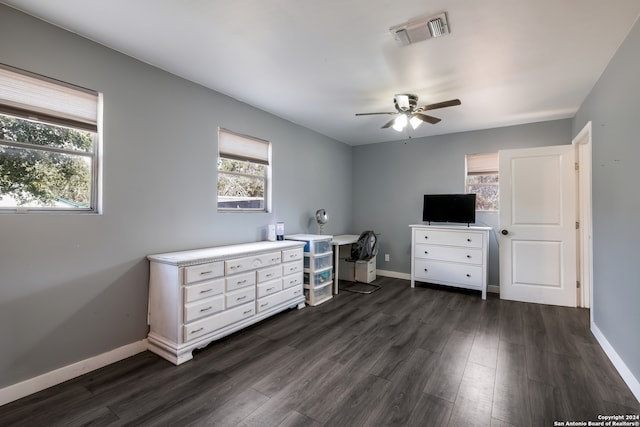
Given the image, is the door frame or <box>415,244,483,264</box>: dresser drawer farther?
<box>415,244,483,264</box>: dresser drawer

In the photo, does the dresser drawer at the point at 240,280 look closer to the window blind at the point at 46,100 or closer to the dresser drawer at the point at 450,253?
the window blind at the point at 46,100

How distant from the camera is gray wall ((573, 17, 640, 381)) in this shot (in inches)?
76.3

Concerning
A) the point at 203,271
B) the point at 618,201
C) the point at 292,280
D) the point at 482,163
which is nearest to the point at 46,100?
the point at 203,271

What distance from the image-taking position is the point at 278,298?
10.7 feet

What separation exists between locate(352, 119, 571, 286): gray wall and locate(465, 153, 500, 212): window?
0.11 m

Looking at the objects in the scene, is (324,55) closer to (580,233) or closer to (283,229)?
(283,229)

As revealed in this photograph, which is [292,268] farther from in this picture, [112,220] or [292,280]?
[112,220]

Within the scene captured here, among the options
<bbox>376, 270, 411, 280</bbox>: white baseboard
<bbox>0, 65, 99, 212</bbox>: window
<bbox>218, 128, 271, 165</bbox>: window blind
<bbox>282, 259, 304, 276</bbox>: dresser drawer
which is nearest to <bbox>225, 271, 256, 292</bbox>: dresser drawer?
<bbox>282, 259, 304, 276</bbox>: dresser drawer

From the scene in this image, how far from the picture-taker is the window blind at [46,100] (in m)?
1.90

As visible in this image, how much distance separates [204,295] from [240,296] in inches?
16.1

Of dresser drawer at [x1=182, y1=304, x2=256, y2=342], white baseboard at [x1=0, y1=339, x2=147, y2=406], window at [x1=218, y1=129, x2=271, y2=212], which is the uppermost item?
window at [x1=218, y1=129, x2=271, y2=212]

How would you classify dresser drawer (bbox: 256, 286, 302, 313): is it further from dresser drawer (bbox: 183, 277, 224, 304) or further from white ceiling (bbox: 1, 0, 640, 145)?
white ceiling (bbox: 1, 0, 640, 145)

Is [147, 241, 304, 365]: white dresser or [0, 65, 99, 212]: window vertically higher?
[0, 65, 99, 212]: window

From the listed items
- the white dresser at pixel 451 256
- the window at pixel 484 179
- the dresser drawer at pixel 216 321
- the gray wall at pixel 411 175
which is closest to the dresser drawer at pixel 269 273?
the dresser drawer at pixel 216 321
